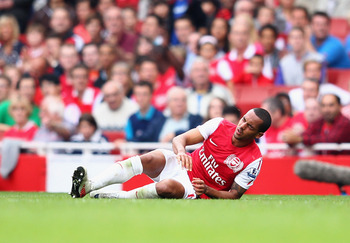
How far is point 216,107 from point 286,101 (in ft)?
4.14

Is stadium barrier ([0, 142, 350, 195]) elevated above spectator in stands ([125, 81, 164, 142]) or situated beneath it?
situated beneath

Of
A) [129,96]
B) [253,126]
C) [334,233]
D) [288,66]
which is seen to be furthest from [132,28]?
[334,233]

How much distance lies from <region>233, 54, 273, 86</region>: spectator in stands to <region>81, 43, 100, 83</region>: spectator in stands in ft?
9.22

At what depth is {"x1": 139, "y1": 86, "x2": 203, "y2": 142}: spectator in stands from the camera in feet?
38.5

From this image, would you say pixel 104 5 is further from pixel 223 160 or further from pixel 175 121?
pixel 223 160

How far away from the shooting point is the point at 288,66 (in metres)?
13.5

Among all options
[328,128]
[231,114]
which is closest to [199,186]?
[231,114]

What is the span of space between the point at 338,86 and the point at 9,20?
6835mm

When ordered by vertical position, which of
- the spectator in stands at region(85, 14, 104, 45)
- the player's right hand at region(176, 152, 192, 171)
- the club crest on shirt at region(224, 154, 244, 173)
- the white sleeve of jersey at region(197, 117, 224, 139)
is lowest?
the club crest on shirt at region(224, 154, 244, 173)

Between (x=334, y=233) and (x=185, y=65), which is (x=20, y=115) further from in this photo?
(x=334, y=233)

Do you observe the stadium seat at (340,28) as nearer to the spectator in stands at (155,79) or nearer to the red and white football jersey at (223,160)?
the spectator in stands at (155,79)

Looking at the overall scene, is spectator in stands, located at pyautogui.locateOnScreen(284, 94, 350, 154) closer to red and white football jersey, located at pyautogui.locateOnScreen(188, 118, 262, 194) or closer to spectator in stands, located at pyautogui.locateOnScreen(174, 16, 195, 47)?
red and white football jersey, located at pyautogui.locateOnScreen(188, 118, 262, 194)

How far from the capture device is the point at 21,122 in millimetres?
12445

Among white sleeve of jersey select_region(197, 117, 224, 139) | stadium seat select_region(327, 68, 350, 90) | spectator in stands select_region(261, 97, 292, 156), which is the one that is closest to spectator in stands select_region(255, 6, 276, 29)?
stadium seat select_region(327, 68, 350, 90)
